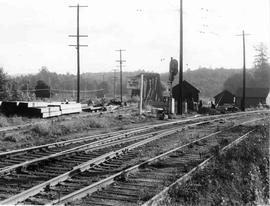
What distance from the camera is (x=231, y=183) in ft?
29.7

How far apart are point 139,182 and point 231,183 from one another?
185 cm

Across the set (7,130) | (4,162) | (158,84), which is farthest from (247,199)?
(158,84)

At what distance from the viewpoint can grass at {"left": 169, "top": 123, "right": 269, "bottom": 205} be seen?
7793 mm

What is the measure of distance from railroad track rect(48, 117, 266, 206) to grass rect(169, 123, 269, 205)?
292mm

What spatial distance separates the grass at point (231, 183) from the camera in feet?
25.6

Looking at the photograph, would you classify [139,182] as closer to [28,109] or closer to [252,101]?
[28,109]

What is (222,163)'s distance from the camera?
11.0 metres

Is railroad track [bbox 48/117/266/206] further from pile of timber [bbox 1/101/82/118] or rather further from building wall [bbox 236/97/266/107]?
building wall [bbox 236/97/266/107]

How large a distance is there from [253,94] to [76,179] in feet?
259

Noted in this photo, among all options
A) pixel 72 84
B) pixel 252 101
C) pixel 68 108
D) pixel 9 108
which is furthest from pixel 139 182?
pixel 72 84

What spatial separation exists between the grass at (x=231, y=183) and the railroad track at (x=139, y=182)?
0.29 m

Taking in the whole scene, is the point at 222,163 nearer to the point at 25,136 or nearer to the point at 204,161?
the point at 204,161

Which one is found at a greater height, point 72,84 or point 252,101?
point 72,84

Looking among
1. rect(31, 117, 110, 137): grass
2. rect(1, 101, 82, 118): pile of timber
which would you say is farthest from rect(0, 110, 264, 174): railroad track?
rect(1, 101, 82, 118): pile of timber
